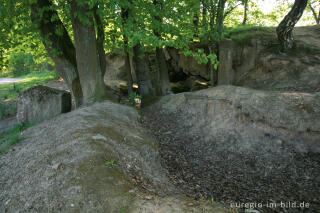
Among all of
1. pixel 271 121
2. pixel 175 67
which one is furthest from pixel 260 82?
pixel 175 67

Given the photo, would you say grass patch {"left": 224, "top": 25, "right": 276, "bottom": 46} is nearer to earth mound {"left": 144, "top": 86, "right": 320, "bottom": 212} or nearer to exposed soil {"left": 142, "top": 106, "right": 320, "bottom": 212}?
earth mound {"left": 144, "top": 86, "right": 320, "bottom": 212}

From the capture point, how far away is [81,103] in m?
9.09

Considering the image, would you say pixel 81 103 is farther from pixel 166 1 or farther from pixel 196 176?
pixel 196 176

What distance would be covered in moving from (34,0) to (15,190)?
6.01 metres

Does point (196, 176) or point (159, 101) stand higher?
point (159, 101)

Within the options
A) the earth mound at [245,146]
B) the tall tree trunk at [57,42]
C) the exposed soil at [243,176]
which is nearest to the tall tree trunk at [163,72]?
the earth mound at [245,146]

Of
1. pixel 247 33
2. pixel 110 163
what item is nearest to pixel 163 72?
pixel 247 33

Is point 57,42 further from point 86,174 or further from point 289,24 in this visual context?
point 289,24

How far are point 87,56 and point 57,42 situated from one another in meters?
1.48

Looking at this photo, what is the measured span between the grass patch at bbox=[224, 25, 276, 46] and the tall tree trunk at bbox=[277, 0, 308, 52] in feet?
4.44

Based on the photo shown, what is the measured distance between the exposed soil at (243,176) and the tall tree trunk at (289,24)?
6107 millimetres

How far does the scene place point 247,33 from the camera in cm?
1192

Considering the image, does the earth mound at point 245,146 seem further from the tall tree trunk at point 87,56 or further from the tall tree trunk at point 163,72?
the tall tree trunk at point 163,72

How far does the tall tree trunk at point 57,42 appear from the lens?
7757mm
